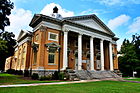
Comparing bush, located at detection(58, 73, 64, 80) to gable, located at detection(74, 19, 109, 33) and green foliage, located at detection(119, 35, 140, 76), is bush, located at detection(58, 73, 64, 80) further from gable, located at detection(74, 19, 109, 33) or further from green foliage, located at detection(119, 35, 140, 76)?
green foliage, located at detection(119, 35, 140, 76)

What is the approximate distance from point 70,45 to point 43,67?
8711mm

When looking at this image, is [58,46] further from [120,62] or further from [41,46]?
[120,62]

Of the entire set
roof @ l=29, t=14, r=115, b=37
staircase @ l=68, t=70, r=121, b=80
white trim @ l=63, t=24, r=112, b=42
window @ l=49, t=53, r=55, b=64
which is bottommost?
staircase @ l=68, t=70, r=121, b=80

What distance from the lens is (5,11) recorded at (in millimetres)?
22250

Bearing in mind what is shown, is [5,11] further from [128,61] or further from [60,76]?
[128,61]

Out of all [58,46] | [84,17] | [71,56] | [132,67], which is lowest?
[132,67]

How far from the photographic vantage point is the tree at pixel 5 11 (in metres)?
21.2

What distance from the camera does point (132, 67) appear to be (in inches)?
1522

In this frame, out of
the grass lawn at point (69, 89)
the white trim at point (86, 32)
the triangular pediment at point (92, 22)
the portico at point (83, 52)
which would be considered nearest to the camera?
the grass lawn at point (69, 89)

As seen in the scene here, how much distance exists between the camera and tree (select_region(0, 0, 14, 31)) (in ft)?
69.5

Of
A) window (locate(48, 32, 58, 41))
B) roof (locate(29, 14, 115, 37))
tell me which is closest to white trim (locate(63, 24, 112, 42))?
roof (locate(29, 14, 115, 37))

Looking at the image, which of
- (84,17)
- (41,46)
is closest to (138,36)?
(84,17)

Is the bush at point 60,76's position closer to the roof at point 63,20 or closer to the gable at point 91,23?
→ the roof at point 63,20

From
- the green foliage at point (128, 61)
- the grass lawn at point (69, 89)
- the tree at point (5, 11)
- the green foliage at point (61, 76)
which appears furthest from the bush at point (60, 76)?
the green foliage at point (128, 61)
